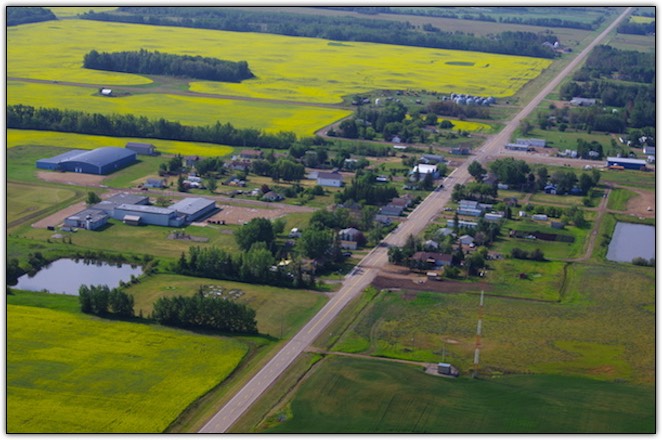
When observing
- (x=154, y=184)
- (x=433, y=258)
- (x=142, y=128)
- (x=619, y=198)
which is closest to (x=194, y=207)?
(x=154, y=184)

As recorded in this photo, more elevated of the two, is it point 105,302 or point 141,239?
point 141,239

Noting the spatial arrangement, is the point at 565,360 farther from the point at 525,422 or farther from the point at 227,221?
the point at 227,221

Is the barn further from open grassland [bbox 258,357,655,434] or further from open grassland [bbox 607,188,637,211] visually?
open grassland [bbox 258,357,655,434]

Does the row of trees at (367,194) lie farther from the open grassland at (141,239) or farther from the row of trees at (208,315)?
the row of trees at (208,315)

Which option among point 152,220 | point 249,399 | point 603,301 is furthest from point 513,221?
point 249,399

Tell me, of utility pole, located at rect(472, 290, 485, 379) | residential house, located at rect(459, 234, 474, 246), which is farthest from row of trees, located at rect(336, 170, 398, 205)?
utility pole, located at rect(472, 290, 485, 379)

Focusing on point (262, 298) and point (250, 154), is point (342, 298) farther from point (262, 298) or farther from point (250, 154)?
point (250, 154)
